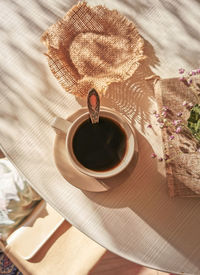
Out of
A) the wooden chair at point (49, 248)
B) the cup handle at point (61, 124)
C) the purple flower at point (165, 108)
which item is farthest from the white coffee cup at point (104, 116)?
the wooden chair at point (49, 248)

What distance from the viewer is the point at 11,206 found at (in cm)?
88

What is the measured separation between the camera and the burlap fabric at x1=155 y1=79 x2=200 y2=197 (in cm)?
57

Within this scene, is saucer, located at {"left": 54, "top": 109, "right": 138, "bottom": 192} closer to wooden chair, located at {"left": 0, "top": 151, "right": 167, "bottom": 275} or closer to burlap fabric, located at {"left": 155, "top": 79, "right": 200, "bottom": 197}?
burlap fabric, located at {"left": 155, "top": 79, "right": 200, "bottom": 197}

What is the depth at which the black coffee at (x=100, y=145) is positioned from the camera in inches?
21.3

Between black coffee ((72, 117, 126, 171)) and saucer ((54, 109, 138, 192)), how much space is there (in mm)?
41

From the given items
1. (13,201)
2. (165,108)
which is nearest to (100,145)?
(165,108)

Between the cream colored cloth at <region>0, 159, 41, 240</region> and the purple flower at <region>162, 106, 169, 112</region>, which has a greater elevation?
the purple flower at <region>162, 106, 169, 112</region>

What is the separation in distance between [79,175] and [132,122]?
17 cm

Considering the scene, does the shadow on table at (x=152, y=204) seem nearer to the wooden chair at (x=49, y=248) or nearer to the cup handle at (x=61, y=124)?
the cup handle at (x=61, y=124)

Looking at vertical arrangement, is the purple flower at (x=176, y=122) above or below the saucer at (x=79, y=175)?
above

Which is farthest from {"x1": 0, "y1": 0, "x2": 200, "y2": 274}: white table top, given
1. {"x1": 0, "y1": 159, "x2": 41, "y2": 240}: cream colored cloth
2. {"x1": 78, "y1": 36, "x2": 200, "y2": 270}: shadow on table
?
{"x1": 0, "y1": 159, "x2": 41, "y2": 240}: cream colored cloth

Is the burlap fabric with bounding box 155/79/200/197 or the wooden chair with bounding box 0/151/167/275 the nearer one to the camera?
the burlap fabric with bounding box 155/79/200/197

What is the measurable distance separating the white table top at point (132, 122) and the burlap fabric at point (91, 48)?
3cm

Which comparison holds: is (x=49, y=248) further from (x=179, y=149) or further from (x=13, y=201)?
(x=179, y=149)
